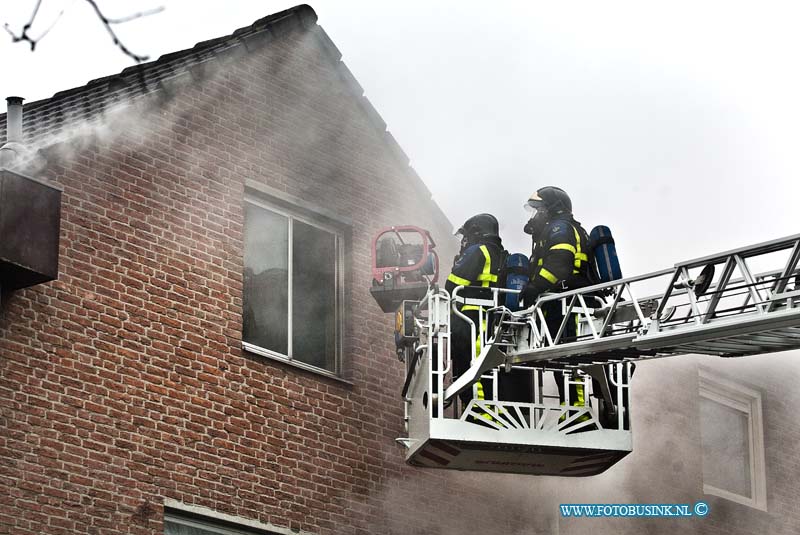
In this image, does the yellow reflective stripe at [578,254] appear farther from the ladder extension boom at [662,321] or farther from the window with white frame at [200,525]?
the window with white frame at [200,525]

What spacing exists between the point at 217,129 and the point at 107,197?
1.50 m

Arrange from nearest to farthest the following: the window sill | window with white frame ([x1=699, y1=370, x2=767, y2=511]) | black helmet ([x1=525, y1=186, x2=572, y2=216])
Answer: black helmet ([x1=525, y1=186, x2=572, y2=216])
the window sill
window with white frame ([x1=699, y1=370, x2=767, y2=511])

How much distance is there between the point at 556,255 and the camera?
1119cm

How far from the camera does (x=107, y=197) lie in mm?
11594

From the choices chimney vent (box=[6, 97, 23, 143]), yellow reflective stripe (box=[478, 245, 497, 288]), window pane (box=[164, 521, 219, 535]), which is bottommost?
window pane (box=[164, 521, 219, 535])

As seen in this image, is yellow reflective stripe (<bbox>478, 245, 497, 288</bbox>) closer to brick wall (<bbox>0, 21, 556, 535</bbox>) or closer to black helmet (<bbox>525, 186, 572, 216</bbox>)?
black helmet (<bbox>525, 186, 572, 216</bbox>)

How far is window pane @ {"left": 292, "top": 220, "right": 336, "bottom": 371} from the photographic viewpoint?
12914 mm

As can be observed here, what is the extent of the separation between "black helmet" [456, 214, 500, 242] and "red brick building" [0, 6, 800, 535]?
1762 mm

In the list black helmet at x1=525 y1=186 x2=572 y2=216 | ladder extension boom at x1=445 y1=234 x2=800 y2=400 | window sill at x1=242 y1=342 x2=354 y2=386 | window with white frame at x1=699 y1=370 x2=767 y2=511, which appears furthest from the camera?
window with white frame at x1=699 y1=370 x2=767 y2=511

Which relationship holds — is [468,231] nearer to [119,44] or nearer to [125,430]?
[125,430]

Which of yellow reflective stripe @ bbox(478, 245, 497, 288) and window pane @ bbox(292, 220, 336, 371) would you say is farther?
window pane @ bbox(292, 220, 336, 371)

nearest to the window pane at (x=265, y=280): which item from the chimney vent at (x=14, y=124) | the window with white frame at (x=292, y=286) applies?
the window with white frame at (x=292, y=286)

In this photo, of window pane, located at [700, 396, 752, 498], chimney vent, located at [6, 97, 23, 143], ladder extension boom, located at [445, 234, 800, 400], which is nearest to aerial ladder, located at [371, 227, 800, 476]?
ladder extension boom, located at [445, 234, 800, 400]

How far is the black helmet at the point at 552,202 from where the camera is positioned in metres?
11.6
